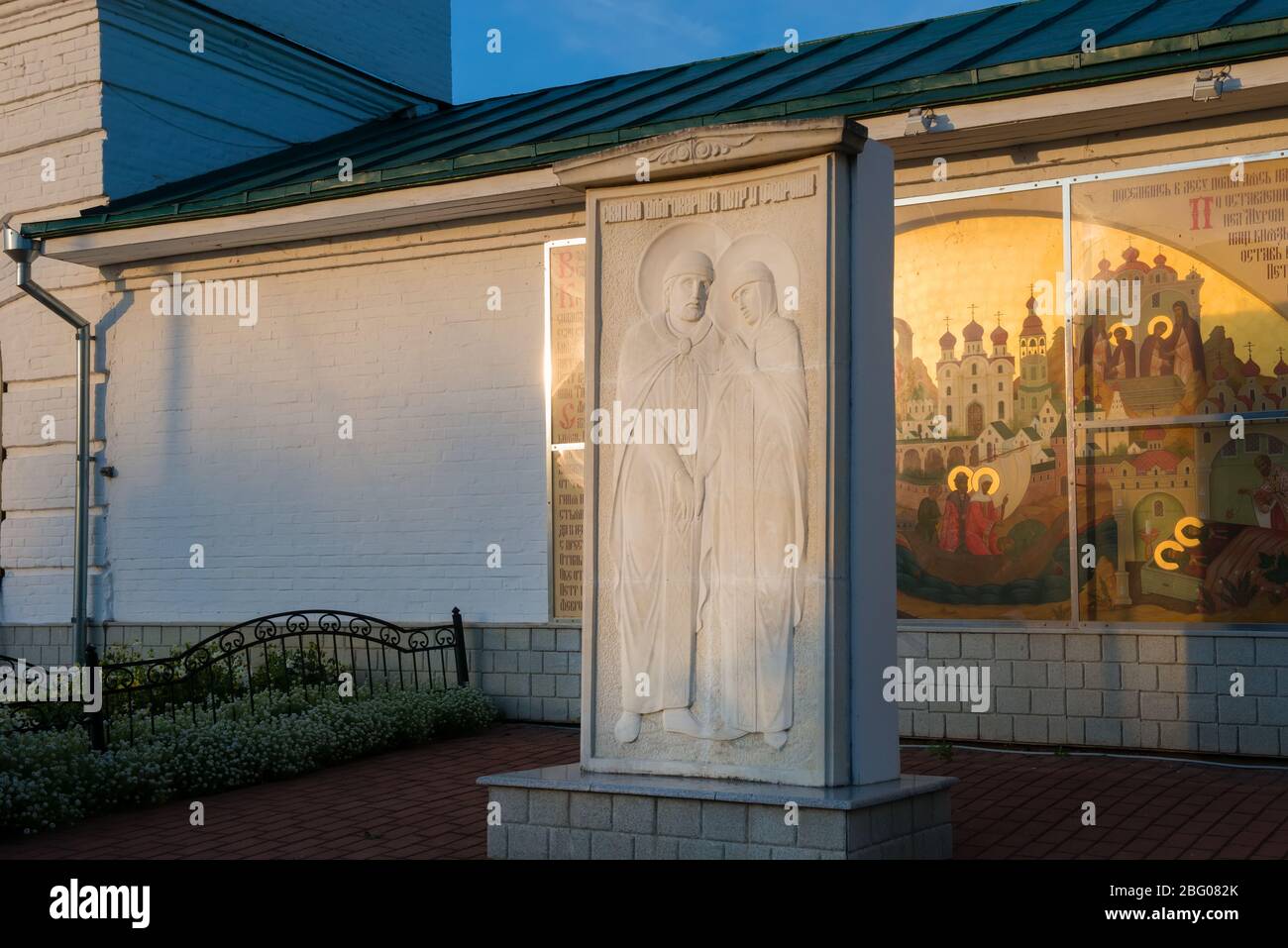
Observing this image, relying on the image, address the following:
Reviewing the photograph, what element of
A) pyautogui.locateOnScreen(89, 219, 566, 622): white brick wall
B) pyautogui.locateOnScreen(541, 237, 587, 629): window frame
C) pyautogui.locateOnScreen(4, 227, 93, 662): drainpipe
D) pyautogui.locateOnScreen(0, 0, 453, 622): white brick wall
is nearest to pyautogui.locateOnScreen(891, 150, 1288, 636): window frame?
pyautogui.locateOnScreen(541, 237, 587, 629): window frame

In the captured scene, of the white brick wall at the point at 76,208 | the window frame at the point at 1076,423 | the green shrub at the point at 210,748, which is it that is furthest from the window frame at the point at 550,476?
the white brick wall at the point at 76,208

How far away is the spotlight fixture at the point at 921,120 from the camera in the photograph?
9.34 meters

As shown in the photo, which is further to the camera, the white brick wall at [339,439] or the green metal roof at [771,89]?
the white brick wall at [339,439]

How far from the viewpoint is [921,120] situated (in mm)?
9359

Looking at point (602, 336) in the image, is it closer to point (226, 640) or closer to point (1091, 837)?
point (1091, 837)

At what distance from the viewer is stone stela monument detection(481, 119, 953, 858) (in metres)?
6.04

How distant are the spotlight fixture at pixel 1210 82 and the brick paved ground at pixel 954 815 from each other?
394 centimetres

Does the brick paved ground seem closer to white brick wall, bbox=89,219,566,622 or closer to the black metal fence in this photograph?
the black metal fence

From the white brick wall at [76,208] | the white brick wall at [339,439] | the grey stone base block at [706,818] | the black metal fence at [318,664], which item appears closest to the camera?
the grey stone base block at [706,818]

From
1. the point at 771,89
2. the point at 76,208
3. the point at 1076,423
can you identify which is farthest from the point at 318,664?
the point at 1076,423

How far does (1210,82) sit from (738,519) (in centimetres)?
434

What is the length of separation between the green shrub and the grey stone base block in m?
2.92

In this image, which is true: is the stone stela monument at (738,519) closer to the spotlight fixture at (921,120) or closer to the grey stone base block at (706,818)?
the grey stone base block at (706,818)

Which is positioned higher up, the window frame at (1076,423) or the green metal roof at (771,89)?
the green metal roof at (771,89)
